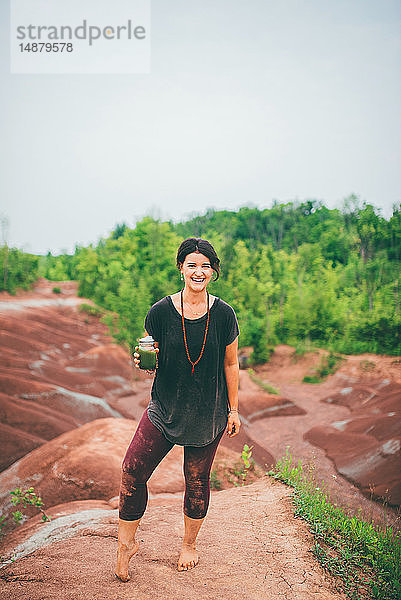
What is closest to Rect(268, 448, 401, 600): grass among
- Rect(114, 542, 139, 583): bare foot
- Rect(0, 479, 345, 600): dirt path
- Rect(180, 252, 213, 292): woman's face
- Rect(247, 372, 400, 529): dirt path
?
Rect(0, 479, 345, 600): dirt path

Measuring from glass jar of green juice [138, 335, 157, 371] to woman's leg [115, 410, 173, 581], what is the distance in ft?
0.99

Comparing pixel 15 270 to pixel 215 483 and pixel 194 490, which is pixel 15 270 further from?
pixel 194 490

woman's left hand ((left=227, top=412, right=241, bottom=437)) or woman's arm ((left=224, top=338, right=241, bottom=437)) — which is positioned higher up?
woman's arm ((left=224, top=338, right=241, bottom=437))

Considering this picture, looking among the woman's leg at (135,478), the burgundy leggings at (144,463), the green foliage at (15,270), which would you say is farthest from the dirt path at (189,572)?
the green foliage at (15,270)

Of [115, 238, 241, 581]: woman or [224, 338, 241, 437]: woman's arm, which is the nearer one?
[115, 238, 241, 581]: woman

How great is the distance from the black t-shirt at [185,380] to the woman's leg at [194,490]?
9cm

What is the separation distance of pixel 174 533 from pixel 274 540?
2.23 ft

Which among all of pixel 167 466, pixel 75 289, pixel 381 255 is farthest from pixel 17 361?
pixel 75 289

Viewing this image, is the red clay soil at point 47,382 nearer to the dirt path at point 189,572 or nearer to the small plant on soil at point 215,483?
the small plant on soil at point 215,483

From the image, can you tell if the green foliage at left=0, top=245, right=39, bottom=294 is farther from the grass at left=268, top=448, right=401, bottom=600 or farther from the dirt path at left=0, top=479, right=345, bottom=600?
the grass at left=268, top=448, right=401, bottom=600

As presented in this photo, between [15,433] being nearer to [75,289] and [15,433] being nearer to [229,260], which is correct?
[229,260]

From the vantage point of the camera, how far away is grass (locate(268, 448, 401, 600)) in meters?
2.50

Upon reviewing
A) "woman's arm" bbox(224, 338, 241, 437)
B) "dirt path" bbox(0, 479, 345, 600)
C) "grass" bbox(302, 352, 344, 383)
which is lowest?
"grass" bbox(302, 352, 344, 383)

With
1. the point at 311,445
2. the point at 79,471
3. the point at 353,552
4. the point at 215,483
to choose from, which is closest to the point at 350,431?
the point at 311,445
